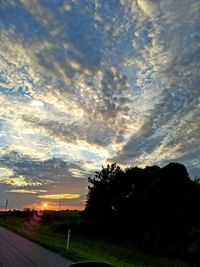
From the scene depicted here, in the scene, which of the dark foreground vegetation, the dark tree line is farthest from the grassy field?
the dark tree line

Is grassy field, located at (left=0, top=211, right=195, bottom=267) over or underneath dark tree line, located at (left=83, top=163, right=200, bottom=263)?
underneath

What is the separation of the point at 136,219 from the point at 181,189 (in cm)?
801

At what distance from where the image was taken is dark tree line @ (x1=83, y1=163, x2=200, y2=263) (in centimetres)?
4106

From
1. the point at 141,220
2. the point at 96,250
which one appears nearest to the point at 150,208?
the point at 141,220

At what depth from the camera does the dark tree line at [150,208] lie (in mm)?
41062

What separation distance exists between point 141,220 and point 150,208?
2.19 meters

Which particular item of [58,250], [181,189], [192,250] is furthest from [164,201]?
[58,250]

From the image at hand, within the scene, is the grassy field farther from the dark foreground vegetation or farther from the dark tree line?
the dark tree line

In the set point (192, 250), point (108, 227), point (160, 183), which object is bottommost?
point (192, 250)

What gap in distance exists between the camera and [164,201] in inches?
1896

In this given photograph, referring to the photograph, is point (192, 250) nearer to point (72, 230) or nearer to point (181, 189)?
point (181, 189)

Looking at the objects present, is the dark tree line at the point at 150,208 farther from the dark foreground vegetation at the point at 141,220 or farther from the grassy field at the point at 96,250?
the grassy field at the point at 96,250

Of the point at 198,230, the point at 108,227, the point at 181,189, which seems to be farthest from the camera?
the point at 108,227

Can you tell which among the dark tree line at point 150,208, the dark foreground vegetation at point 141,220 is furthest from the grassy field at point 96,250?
the dark tree line at point 150,208
